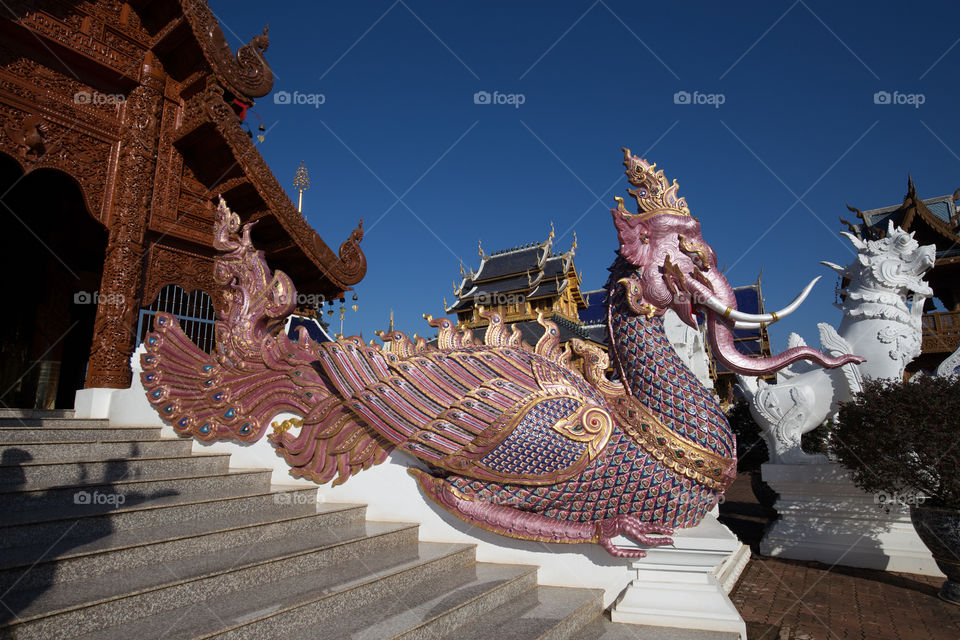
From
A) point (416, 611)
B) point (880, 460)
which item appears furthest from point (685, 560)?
point (880, 460)

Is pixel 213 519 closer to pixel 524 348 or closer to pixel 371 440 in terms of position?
pixel 371 440

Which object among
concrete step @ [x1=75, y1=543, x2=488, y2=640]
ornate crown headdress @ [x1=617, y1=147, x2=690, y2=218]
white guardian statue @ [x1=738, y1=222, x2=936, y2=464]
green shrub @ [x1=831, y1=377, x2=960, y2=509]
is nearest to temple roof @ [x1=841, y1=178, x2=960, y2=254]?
white guardian statue @ [x1=738, y1=222, x2=936, y2=464]

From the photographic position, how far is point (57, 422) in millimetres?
3762

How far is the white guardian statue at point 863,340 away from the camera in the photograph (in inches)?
202

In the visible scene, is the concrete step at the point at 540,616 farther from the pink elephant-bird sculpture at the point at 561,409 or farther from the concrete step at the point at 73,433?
the concrete step at the point at 73,433

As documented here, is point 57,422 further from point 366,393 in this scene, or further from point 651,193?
point 651,193

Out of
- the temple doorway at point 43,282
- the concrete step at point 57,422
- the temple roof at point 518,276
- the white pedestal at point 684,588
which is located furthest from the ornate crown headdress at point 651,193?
the temple roof at point 518,276

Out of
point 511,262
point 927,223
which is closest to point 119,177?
point 927,223

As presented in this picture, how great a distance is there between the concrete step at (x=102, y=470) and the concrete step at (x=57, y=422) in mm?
899

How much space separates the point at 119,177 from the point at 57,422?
233 cm

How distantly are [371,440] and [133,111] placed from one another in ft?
13.5

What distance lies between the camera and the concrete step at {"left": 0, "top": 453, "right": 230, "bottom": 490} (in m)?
2.62

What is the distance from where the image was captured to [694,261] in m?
2.94

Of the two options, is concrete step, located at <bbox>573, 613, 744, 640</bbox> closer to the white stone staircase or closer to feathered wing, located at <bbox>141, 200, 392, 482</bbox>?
the white stone staircase
